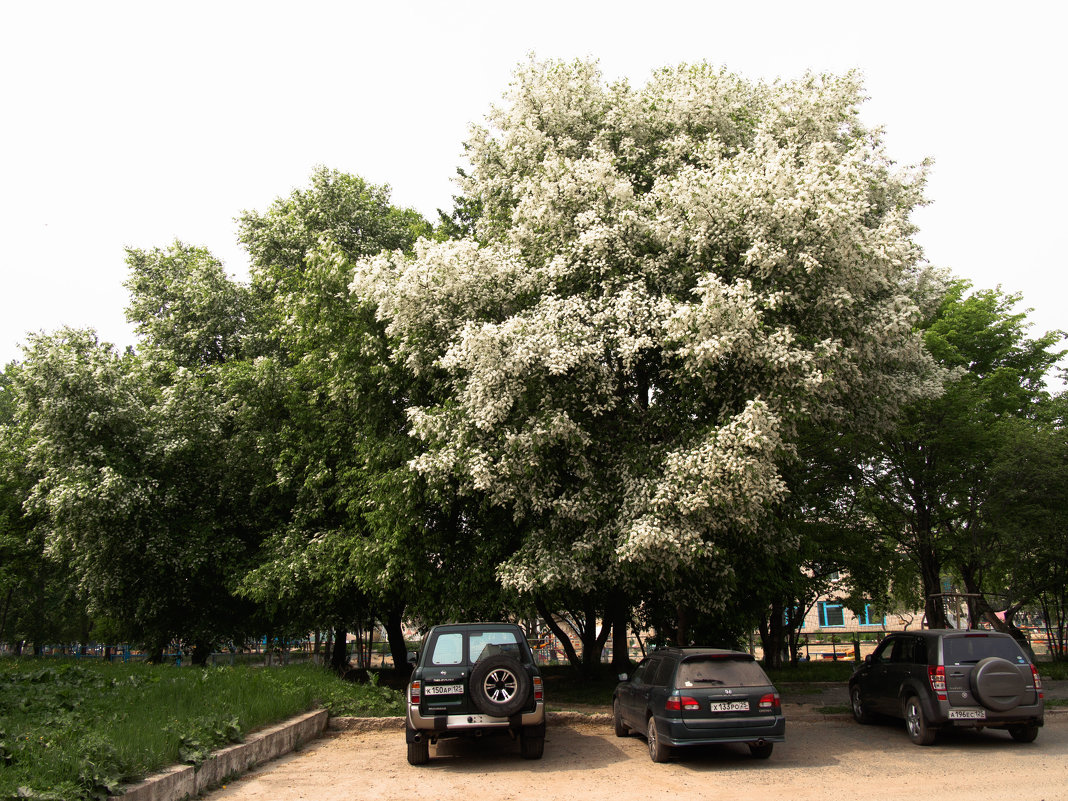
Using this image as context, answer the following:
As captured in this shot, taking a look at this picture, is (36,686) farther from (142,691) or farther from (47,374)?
(47,374)

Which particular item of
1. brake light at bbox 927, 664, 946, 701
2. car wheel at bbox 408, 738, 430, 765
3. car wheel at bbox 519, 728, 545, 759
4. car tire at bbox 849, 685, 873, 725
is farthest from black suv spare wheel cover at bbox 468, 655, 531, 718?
car tire at bbox 849, 685, 873, 725

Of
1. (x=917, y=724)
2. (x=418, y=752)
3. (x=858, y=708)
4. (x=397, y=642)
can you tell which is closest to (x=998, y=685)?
(x=917, y=724)

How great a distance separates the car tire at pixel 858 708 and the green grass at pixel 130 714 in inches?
312

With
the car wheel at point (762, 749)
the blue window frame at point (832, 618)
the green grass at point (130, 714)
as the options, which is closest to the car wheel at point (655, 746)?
the car wheel at point (762, 749)

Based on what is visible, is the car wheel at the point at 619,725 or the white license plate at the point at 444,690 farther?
the car wheel at the point at 619,725

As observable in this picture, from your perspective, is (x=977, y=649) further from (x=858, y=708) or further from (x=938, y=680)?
(x=858, y=708)

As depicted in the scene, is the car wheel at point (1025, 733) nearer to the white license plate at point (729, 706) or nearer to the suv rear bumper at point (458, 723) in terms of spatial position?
the white license plate at point (729, 706)

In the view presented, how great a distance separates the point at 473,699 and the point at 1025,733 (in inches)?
305

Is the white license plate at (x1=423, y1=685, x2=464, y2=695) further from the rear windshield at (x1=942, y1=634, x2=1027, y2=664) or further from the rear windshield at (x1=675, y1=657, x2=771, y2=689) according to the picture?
the rear windshield at (x1=942, y1=634, x2=1027, y2=664)

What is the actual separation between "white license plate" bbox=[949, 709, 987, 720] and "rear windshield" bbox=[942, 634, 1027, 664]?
62 cm

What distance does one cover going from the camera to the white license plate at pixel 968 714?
10438 mm

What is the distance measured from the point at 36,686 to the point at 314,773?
5.14 m

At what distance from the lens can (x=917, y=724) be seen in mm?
11164

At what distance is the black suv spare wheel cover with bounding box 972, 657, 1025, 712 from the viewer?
10.4m
